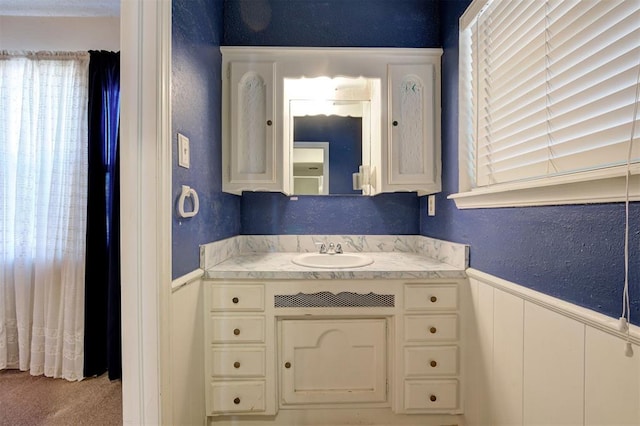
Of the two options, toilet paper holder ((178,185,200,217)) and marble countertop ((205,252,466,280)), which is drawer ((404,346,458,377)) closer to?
marble countertop ((205,252,466,280))

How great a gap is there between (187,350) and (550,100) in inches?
63.2

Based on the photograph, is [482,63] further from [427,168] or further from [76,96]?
[76,96]

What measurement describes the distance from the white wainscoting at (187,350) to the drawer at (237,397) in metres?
0.06

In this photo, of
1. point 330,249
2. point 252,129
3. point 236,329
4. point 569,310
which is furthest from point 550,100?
point 236,329

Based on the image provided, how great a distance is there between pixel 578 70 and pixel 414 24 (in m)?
1.23

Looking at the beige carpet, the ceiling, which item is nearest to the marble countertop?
the beige carpet

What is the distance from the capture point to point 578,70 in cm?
74

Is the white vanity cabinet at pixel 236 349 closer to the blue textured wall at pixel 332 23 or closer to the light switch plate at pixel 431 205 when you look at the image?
the light switch plate at pixel 431 205

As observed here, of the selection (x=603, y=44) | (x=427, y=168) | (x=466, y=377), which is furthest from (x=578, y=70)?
(x=466, y=377)

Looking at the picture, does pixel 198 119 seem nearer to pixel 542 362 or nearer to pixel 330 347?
pixel 330 347

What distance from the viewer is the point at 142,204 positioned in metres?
0.93

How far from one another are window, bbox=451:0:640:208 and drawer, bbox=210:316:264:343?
1.16 meters

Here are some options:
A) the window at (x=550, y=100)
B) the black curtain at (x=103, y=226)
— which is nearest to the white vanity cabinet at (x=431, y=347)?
the window at (x=550, y=100)

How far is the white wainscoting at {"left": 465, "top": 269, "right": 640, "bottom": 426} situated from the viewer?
64cm
